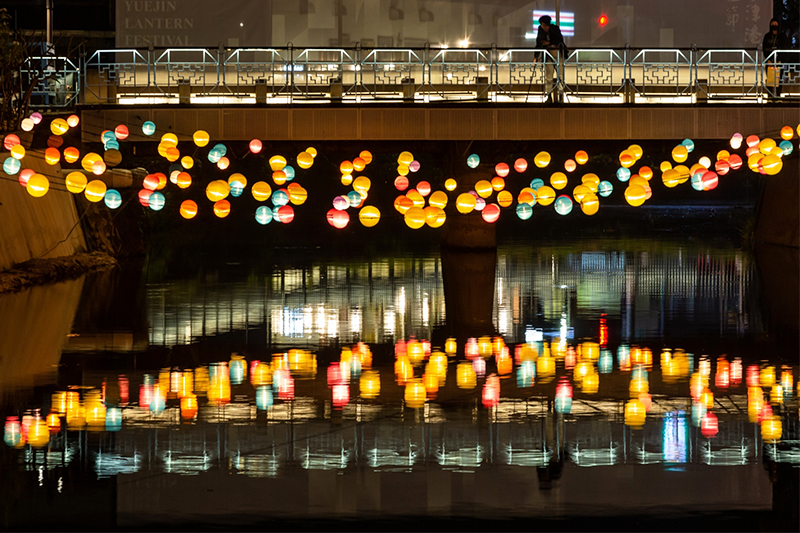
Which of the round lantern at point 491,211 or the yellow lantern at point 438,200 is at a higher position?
the yellow lantern at point 438,200

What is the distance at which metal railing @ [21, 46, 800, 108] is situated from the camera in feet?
69.7

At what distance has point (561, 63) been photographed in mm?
21594

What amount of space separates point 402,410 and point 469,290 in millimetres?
9176

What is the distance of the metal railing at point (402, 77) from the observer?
21.2m

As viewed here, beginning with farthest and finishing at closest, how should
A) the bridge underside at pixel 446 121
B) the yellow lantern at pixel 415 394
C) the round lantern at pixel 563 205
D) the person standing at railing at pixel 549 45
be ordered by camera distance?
the person standing at railing at pixel 549 45
the bridge underside at pixel 446 121
the round lantern at pixel 563 205
the yellow lantern at pixel 415 394

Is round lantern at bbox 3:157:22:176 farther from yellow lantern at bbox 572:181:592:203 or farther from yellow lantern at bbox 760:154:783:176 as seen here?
yellow lantern at bbox 760:154:783:176

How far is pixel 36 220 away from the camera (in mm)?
19172

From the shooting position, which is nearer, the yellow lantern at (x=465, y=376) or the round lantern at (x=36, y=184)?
the yellow lantern at (x=465, y=376)

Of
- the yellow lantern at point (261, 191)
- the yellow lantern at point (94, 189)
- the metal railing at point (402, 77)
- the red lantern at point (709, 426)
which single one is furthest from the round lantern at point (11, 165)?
the red lantern at point (709, 426)

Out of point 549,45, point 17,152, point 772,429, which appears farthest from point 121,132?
point 772,429

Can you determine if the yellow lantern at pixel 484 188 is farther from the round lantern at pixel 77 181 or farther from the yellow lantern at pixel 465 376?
the yellow lantern at pixel 465 376

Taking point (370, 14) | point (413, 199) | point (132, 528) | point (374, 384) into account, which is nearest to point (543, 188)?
point (413, 199)

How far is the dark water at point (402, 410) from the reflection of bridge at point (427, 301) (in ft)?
0.32

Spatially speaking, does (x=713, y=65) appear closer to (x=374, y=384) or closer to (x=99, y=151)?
(x=99, y=151)
